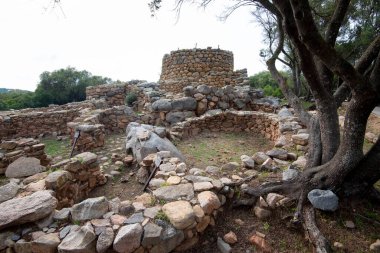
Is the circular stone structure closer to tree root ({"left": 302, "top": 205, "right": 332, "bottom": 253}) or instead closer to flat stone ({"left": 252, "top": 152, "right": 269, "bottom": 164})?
flat stone ({"left": 252, "top": 152, "right": 269, "bottom": 164})

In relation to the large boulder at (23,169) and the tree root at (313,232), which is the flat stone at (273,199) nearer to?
the tree root at (313,232)

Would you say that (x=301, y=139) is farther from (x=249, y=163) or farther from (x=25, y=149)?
(x=25, y=149)

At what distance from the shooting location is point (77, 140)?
689cm

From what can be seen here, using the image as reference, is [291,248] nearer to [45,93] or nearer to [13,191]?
[13,191]

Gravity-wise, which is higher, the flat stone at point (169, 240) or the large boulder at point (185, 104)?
the large boulder at point (185, 104)

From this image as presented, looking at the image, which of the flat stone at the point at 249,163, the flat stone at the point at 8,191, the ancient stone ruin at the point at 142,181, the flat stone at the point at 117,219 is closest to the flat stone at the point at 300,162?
the ancient stone ruin at the point at 142,181

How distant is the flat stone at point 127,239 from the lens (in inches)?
89.5

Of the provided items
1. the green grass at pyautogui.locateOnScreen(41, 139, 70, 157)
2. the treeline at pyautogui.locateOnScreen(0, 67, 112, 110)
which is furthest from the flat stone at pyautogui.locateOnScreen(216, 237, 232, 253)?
the treeline at pyautogui.locateOnScreen(0, 67, 112, 110)

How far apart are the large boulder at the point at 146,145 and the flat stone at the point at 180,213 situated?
217 centimetres

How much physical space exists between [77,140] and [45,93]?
18.4 metres

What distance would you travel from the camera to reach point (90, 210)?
2.62m

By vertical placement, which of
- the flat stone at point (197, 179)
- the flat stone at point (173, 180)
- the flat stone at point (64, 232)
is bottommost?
the flat stone at point (64, 232)

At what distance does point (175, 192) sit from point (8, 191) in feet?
7.50

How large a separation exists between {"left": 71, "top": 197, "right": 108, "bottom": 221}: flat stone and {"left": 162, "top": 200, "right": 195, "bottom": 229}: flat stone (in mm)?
728
